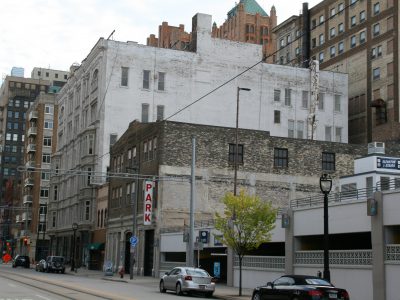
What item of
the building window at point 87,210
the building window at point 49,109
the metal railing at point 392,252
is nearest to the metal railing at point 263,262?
the metal railing at point 392,252

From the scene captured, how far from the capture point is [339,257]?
97.8ft

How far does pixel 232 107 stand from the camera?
2881 inches

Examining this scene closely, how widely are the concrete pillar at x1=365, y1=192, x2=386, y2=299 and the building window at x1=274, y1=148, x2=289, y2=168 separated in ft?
93.2

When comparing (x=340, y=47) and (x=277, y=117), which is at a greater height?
(x=340, y=47)

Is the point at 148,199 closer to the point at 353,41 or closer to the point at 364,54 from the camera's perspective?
the point at 364,54

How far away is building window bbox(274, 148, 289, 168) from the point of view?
183 ft

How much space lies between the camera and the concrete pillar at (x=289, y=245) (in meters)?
33.3

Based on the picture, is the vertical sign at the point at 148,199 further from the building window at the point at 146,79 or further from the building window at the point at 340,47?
the building window at the point at 340,47

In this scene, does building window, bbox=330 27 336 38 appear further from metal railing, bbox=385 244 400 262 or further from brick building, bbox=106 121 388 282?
metal railing, bbox=385 244 400 262

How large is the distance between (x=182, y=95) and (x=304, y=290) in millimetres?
51672

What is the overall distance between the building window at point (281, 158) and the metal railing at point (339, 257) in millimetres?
22827

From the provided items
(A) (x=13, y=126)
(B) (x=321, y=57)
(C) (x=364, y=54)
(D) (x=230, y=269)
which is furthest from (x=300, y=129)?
(A) (x=13, y=126)

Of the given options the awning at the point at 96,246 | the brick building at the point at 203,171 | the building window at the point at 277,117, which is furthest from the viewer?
the building window at the point at 277,117

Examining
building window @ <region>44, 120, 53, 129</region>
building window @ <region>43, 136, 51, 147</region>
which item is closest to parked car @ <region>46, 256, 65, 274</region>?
building window @ <region>43, 136, 51, 147</region>
